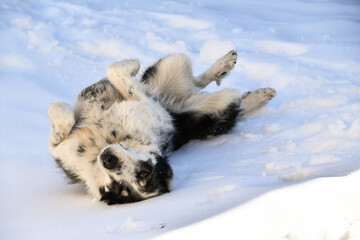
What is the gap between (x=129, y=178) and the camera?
3.27 m

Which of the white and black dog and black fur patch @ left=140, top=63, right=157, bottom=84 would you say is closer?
the white and black dog

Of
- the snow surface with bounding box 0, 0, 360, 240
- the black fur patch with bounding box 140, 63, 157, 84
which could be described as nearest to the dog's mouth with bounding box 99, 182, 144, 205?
the snow surface with bounding box 0, 0, 360, 240

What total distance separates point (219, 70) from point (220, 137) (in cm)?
82

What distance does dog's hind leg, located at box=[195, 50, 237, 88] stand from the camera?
15.8ft

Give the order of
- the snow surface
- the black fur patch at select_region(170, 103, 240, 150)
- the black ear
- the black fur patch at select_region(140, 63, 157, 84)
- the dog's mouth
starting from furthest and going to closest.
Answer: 1. the black fur patch at select_region(140, 63, 157, 84)
2. the black fur patch at select_region(170, 103, 240, 150)
3. the black ear
4. the dog's mouth
5. the snow surface

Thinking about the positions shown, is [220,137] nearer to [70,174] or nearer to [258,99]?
[258,99]

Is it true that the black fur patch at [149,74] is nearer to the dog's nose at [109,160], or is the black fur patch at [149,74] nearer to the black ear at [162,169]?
the black ear at [162,169]

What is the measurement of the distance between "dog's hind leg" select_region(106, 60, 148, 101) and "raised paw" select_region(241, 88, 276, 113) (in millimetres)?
Answer: 1127

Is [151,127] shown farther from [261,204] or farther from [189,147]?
[261,204]

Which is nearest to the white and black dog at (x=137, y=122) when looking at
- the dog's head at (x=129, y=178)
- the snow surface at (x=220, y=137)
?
the dog's head at (x=129, y=178)

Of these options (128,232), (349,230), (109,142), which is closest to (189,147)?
(109,142)

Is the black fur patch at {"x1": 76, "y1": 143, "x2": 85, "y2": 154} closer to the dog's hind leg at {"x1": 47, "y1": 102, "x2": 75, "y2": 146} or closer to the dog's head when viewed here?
the dog's hind leg at {"x1": 47, "y1": 102, "x2": 75, "y2": 146}

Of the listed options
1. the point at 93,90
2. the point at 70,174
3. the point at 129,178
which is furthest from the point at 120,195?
the point at 93,90

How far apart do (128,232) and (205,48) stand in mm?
3609
